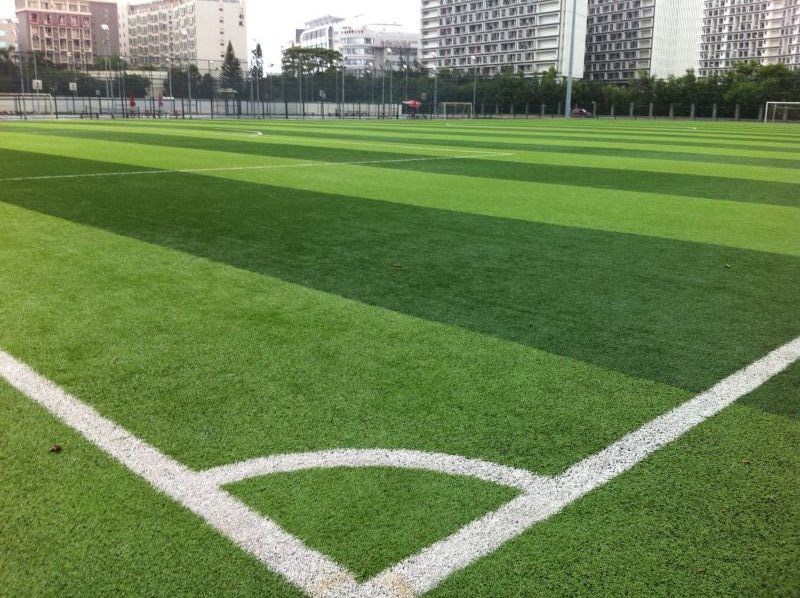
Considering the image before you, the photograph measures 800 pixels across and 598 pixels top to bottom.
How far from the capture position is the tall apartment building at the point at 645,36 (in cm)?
14225

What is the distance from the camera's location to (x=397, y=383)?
332 centimetres

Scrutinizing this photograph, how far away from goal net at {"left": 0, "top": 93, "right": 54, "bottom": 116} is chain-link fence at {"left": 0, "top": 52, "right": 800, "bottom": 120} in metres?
0.06

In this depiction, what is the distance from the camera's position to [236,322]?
4145 millimetres

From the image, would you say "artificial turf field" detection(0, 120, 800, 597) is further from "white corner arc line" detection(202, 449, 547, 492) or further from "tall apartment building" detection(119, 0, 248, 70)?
"tall apartment building" detection(119, 0, 248, 70)

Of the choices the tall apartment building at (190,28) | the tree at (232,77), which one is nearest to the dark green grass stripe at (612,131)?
the tree at (232,77)

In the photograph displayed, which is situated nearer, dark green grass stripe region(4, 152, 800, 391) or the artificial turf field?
the artificial turf field

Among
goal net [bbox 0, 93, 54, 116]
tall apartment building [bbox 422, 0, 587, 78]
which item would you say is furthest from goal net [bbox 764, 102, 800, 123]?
tall apartment building [bbox 422, 0, 587, 78]

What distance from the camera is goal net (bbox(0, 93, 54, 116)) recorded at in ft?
141

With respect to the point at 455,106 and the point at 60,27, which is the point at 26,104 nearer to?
the point at 455,106

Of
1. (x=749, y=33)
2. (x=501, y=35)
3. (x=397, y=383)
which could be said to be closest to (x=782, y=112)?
(x=397, y=383)

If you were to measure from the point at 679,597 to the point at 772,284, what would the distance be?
3.86 metres

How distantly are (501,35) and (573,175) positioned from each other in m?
131

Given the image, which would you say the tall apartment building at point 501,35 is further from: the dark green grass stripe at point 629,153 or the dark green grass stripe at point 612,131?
the dark green grass stripe at point 629,153

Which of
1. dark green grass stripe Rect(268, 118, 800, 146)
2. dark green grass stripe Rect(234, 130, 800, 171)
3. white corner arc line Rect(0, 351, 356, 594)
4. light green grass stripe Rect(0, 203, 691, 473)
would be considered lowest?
white corner arc line Rect(0, 351, 356, 594)
